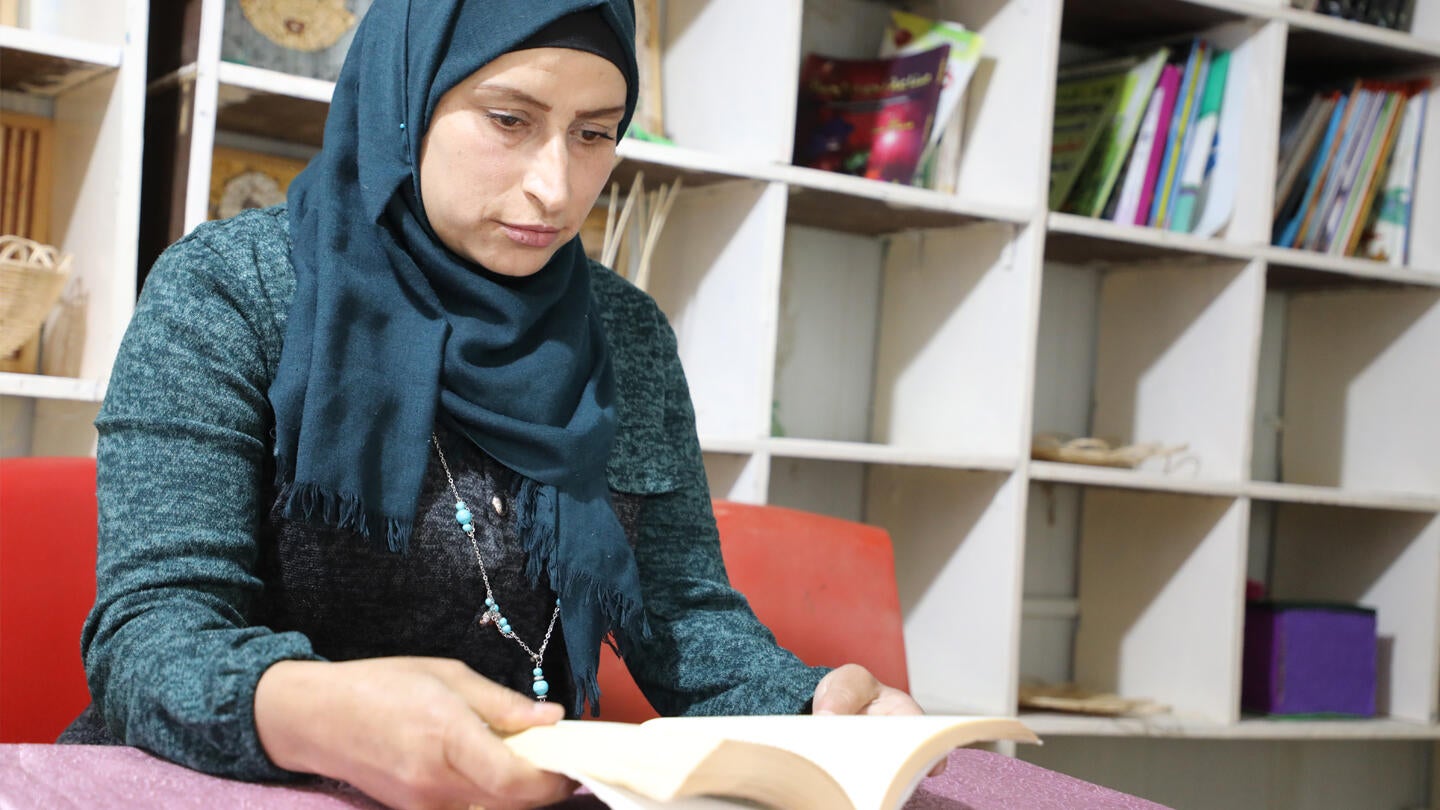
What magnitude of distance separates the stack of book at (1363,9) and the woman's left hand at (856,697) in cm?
196

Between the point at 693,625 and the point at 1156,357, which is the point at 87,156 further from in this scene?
the point at 1156,357

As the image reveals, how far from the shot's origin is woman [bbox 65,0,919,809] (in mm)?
890

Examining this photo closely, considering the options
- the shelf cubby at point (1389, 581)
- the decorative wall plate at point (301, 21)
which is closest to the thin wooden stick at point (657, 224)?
the decorative wall plate at point (301, 21)

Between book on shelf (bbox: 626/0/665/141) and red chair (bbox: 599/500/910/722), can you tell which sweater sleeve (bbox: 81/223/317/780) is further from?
book on shelf (bbox: 626/0/665/141)

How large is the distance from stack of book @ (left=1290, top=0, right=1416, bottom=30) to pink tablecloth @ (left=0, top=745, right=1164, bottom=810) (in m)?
2.08

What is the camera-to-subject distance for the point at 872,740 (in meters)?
0.73

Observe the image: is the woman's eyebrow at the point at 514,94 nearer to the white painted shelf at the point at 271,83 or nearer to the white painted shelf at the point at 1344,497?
the white painted shelf at the point at 271,83

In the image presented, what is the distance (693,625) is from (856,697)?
0.76ft

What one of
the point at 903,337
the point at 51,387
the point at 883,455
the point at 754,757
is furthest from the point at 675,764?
the point at 903,337

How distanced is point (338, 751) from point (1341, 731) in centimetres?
217

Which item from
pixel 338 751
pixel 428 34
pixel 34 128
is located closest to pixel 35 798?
pixel 338 751

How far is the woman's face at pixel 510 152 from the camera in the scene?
1.05 metres

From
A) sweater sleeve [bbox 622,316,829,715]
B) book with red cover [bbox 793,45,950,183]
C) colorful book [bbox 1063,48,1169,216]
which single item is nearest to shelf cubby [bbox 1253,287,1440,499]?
colorful book [bbox 1063,48,1169,216]

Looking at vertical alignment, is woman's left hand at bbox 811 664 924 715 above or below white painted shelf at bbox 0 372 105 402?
below
